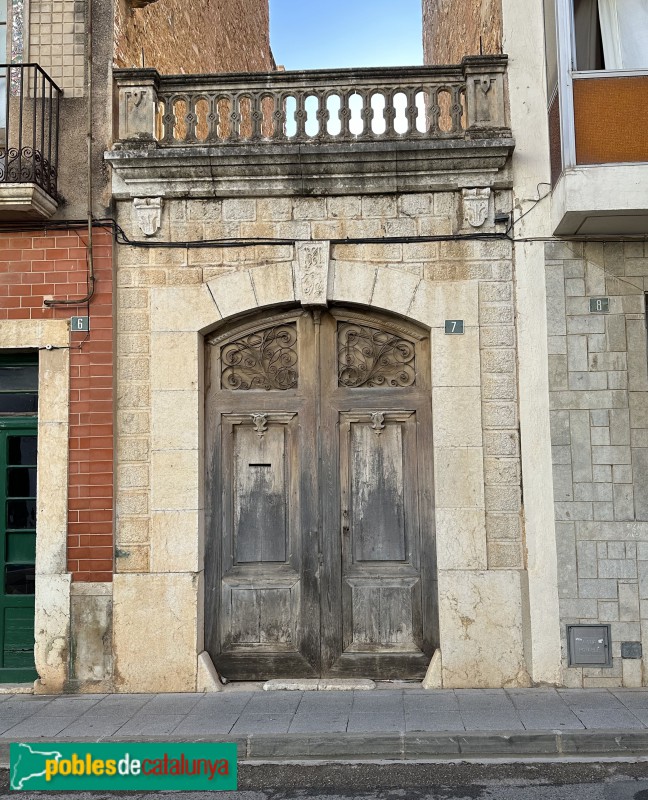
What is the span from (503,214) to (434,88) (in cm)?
137

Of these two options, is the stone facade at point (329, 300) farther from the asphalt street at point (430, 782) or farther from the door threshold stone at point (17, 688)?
the asphalt street at point (430, 782)

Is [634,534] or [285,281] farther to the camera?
[285,281]

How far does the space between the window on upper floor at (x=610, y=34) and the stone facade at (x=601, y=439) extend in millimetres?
1630

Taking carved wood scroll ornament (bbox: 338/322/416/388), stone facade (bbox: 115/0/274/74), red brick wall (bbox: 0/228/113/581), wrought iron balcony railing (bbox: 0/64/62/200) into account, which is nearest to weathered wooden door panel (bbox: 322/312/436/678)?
carved wood scroll ornament (bbox: 338/322/416/388)

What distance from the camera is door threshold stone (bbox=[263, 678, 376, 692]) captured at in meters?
7.19

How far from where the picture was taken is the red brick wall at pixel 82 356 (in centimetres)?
738

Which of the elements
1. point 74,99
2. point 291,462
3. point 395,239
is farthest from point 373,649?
point 74,99

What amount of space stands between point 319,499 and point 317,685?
1.64 meters

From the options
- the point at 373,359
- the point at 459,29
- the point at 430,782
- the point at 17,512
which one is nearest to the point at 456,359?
the point at 373,359

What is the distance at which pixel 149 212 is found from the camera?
25.0 feet

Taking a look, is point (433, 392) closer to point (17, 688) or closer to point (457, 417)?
point (457, 417)

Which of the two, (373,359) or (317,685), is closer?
(317,685)

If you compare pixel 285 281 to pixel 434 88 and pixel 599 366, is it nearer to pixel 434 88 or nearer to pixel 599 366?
pixel 434 88

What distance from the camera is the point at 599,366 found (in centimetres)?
725
